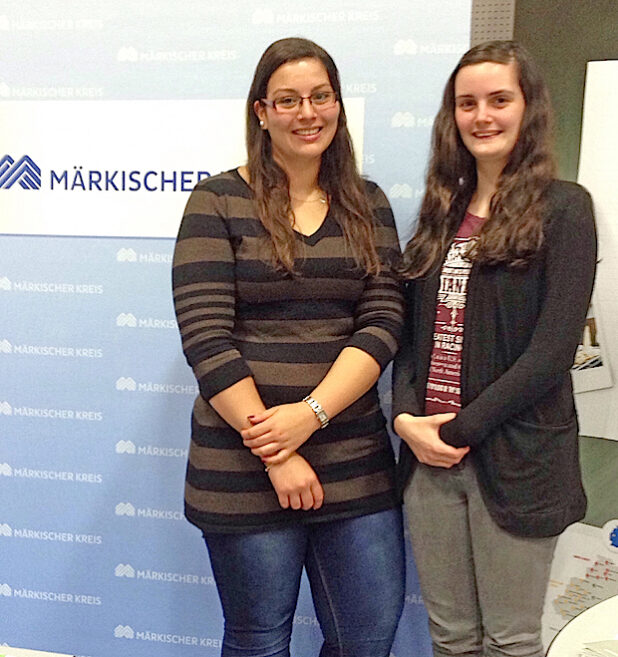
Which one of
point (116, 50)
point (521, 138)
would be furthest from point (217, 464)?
point (116, 50)

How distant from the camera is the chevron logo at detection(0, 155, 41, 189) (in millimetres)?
2076

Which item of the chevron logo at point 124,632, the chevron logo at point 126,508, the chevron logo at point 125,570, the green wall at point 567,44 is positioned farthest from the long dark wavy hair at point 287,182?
the chevron logo at point 124,632

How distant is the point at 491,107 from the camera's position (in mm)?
1385

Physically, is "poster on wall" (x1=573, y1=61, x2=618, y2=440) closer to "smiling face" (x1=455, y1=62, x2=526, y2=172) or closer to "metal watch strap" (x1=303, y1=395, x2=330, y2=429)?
"smiling face" (x1=455, y1=62, x2=526, y2=172)

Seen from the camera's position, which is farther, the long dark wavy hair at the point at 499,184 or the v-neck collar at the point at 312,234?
the v-neck collar at the point at 312,234

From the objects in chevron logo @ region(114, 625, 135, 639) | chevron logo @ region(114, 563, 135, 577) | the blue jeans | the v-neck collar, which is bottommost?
chevron logo @ region(114, 625, 135, 639)

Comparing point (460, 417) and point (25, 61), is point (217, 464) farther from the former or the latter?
point (25, 61)

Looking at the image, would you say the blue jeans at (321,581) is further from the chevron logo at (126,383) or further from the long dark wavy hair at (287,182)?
the chevron logo at (126,383)

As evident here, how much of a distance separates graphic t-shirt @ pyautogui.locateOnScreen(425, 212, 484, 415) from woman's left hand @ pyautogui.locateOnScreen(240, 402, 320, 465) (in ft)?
0.85

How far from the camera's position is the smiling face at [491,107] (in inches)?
53.8

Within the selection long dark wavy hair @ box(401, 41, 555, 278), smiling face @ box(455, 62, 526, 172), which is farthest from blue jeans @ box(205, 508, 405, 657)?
smiling face @ box(455, 62, 526, 172)

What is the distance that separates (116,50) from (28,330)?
843 mm

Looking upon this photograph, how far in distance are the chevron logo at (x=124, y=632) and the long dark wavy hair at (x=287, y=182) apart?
54.4 inches

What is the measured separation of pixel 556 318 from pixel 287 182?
24.1 inches
